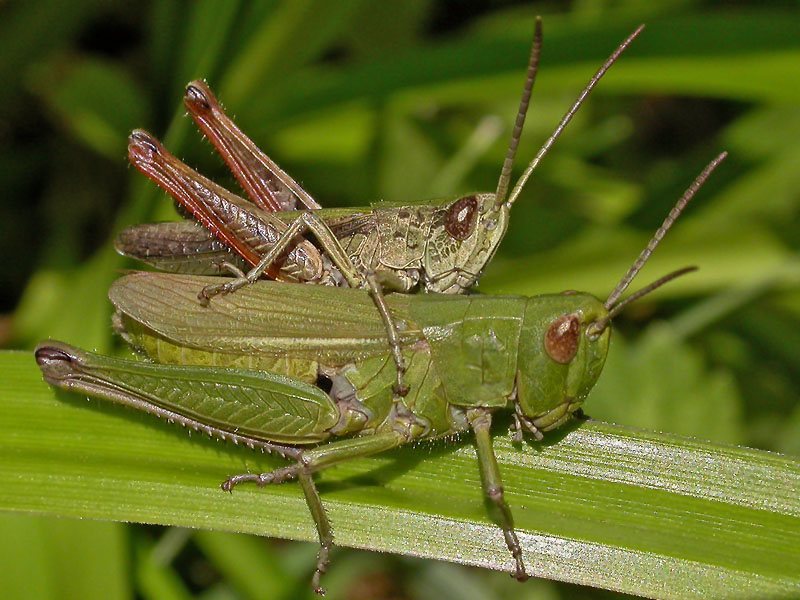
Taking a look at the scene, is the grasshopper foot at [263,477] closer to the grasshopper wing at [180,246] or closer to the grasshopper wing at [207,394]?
the grasshopper wing at [207,394]

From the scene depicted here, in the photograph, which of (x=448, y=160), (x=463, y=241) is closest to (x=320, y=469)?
(x=463, y=241)

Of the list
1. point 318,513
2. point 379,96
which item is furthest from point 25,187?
point 318,513

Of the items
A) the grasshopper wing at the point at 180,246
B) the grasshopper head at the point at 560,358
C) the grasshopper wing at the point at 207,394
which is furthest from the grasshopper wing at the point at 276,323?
the grasshopper head at the point at 560,358

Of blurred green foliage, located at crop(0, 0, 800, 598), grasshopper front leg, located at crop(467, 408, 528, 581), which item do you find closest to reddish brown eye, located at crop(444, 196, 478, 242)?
grasshopper front leg, located at crop(467, 408, 528, 581)

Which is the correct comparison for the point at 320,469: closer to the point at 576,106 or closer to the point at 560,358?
the point at 560,358

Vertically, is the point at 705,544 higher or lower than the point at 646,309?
lower

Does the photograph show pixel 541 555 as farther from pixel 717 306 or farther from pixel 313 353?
pixel 717 306
